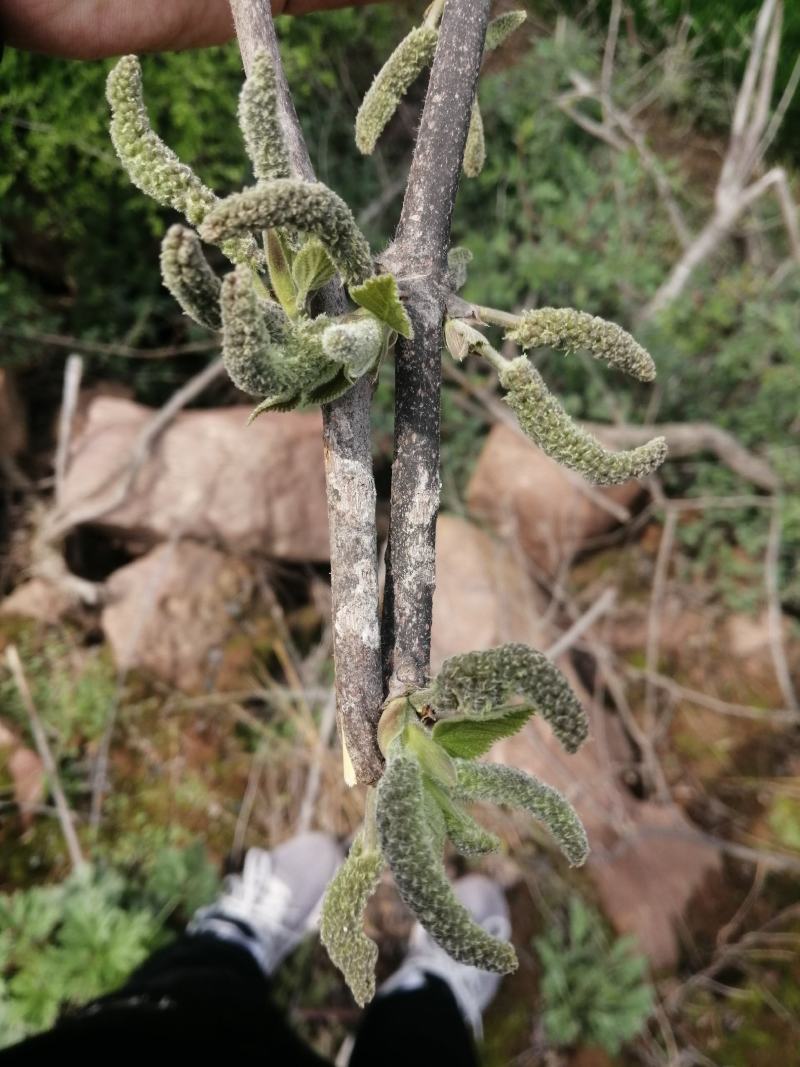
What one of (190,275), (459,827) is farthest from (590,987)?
(190,275)

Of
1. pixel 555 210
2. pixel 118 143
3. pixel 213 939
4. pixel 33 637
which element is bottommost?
pixel 213 939

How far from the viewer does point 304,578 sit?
2473 mm

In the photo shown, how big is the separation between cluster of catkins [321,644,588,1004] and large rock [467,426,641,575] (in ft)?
7.14

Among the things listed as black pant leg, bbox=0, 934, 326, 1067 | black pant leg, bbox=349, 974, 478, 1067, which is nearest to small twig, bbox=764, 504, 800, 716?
black pant leg, bbox=349, 974, 478, 1067

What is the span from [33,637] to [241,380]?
6.47 feet

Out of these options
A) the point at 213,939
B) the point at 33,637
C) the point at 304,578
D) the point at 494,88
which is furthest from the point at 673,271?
the point at 213,939

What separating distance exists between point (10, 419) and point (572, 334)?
2.10 metres

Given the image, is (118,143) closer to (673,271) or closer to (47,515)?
(47,515)

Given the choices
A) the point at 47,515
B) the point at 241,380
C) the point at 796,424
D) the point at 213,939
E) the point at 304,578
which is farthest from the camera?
the point at 796,424

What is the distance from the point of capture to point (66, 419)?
212 centimetres

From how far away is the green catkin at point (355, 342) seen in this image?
0.43 metres

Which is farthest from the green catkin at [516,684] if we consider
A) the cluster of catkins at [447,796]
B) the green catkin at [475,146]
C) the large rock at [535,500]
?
the large rock at [535,500]

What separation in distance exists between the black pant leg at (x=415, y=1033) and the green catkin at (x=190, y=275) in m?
2.06

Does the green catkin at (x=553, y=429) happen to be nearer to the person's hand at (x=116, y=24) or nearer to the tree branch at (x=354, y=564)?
the tree branch at (x=354, y=564)
